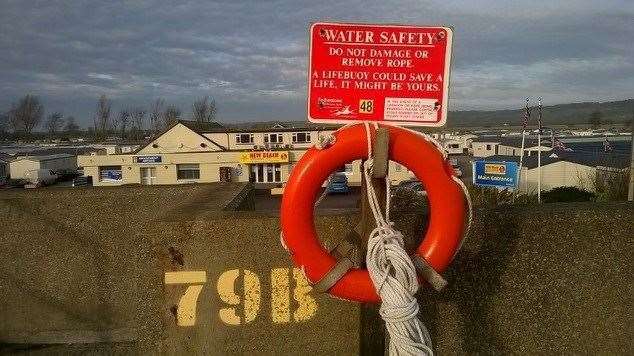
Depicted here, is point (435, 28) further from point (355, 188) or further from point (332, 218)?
point (355, 188)

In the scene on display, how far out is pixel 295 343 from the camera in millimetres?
2896

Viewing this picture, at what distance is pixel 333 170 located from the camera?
7.55 feet

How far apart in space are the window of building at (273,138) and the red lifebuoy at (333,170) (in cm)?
3634

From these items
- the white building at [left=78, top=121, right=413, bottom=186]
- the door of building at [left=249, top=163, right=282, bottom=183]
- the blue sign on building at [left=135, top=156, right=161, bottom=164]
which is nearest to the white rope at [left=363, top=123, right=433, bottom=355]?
the white building at [left=78, top=121, right=413, bottom=186]

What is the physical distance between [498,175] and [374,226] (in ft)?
56.8

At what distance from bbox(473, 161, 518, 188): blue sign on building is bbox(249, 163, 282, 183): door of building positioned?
1983 cm

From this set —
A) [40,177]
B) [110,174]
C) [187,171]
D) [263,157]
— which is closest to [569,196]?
[263,157]

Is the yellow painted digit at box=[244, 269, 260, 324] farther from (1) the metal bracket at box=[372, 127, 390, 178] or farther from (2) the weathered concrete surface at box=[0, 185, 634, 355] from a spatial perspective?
(1) the metal bracket at box=[372, 127, 390, 178]

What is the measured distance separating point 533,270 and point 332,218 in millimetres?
1191

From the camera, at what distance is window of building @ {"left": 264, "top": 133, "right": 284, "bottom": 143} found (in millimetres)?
38344

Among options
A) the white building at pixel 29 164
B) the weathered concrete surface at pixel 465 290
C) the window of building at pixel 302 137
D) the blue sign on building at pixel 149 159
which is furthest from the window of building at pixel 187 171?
the weathered concrete surface at pixel 465 290

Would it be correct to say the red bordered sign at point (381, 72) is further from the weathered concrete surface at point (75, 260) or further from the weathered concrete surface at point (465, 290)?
the weathered concrete surface at point (75, 260)

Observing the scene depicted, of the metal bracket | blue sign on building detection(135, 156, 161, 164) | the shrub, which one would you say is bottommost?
blue sign on building detection(135, 156, 161, 164)

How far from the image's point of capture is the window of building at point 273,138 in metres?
38.3
